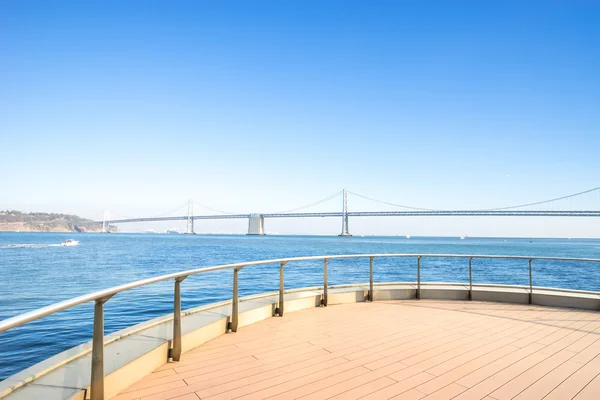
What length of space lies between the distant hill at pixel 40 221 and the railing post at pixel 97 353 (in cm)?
12028

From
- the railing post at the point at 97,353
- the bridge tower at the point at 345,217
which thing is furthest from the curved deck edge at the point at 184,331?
the bridge tower at the point at 345,217

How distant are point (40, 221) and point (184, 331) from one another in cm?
13702

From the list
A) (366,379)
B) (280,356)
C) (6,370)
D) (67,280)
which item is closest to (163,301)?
(6,370)

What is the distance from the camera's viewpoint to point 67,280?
18.3 m

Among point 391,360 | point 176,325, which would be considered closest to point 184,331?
point 176,325

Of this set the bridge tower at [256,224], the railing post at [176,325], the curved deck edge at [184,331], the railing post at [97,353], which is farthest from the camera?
the bridge tower at [256,224]

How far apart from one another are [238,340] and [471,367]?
2229mm

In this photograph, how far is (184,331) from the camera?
11.6ft

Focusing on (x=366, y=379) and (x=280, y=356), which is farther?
(x=280, y=356)

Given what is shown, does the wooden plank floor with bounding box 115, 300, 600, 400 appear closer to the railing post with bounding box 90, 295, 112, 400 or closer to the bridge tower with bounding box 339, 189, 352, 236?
the railing post with bounding box 90, 295, 112, 400

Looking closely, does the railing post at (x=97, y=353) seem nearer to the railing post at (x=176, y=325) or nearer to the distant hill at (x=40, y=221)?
the railing post at (x=176, y=325)

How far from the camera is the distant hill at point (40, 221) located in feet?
357

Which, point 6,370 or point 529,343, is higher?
point 529,343

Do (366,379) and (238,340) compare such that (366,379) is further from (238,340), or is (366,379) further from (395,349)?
(238,340)
